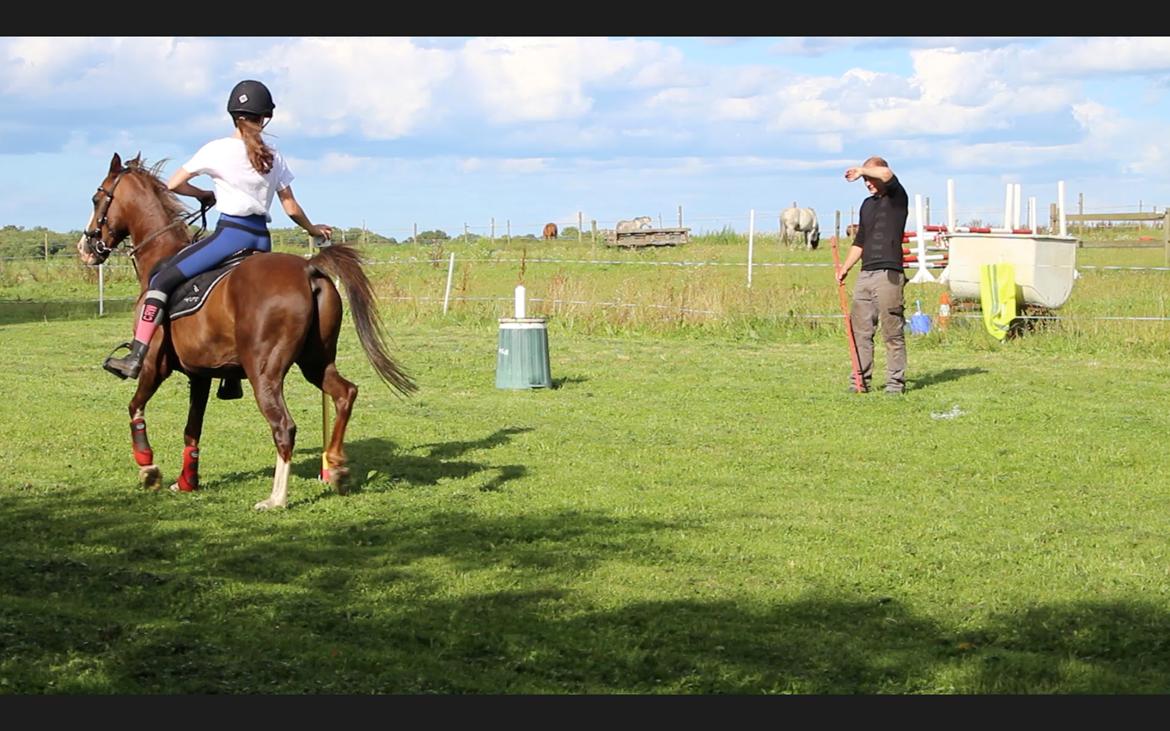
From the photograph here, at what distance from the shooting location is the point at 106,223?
999 cm

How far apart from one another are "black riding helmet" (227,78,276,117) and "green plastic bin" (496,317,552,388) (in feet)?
22.3

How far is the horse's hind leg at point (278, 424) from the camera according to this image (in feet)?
29.8

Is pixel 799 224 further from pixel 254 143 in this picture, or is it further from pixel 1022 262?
pixel 254 143

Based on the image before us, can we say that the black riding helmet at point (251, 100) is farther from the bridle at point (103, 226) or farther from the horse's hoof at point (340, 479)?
the horse's hoof at point (340, 479)

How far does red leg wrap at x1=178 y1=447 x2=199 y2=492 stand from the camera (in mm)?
9602

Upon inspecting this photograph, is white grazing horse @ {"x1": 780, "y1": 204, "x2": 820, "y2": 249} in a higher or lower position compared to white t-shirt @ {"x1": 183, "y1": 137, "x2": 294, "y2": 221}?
higher

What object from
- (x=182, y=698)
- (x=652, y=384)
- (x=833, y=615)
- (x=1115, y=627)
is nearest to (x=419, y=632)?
(x=182, y=698)

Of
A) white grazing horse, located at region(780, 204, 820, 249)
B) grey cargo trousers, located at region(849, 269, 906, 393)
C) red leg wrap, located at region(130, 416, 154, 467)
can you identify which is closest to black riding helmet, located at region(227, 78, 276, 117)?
red leg wrap, located at region(130, 416, 154, 467)

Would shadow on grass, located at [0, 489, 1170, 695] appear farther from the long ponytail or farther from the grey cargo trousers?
the grey cargo trousers

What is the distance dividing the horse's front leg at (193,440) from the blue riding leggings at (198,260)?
2.05 feet

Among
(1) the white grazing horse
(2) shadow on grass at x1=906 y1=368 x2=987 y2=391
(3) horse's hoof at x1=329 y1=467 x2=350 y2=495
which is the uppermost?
(1) the white grazing horse

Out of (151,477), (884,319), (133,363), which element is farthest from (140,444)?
(884,319)

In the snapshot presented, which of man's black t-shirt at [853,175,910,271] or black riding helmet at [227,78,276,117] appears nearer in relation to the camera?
black riding helmet at [227,78,276,117]

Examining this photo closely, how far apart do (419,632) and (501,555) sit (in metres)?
1.59
